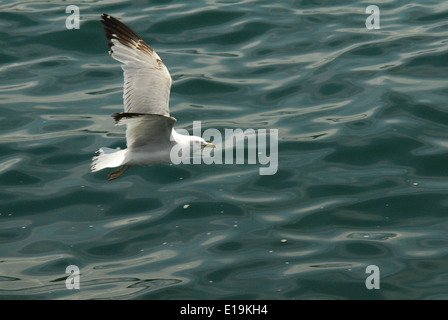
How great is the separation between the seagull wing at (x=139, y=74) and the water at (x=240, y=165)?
4.77 feet

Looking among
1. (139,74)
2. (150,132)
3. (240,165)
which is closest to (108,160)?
(150,132)

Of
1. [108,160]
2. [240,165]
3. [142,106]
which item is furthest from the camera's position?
[240,165]

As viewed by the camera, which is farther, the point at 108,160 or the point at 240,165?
the point at 240,165

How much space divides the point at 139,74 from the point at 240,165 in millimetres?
2088

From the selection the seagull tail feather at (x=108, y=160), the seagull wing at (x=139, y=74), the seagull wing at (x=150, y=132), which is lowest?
the seagull tail feather at (x=108, y=160)

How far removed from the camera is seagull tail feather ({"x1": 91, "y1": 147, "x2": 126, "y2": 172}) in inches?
353

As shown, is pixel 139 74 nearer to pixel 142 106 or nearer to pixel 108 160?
pixel 142 106

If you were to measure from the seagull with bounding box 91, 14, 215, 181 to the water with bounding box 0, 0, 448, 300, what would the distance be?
0.97m

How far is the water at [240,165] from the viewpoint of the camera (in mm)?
8977

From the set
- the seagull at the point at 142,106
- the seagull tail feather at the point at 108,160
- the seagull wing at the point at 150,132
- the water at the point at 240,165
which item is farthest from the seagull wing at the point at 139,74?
the water at the point at 240,165

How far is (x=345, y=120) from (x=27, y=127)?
167 inches

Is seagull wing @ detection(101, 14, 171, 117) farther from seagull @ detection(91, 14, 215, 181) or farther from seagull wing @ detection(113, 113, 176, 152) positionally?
seagull wing @ detection(113, 113, 176, 152)

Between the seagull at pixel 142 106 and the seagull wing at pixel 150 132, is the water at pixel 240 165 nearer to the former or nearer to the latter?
the seagull at pixel 142 106

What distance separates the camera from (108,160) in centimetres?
916
